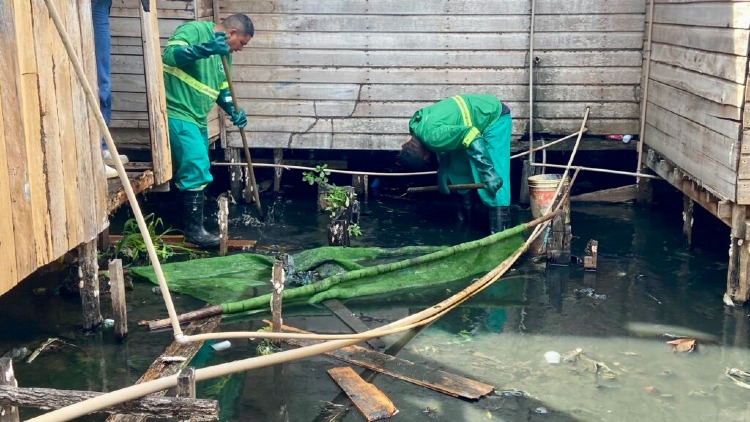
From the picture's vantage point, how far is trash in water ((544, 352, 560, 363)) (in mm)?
5691

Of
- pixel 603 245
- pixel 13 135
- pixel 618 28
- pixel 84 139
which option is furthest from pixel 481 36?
pixel 13 135

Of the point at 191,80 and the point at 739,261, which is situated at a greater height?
the point at 191,80

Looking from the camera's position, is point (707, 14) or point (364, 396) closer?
point (364, 396)

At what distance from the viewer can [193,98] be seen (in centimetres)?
791

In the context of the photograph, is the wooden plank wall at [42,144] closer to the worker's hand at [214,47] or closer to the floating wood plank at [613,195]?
the worker's hand at [214,47]

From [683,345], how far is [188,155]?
473 centimetres

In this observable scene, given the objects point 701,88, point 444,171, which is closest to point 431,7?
point 444,171

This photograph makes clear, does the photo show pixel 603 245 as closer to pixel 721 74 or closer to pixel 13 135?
pixel 721 74

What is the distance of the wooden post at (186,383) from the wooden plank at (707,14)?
4.87 meters

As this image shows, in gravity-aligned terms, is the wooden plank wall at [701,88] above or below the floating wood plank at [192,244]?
above

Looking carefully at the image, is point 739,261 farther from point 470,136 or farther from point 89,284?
point 89,284

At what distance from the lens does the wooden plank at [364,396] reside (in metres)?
4.88

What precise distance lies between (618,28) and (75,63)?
7.15 m

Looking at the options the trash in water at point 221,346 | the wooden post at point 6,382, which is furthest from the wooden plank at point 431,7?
the wooden post at point 6,382
